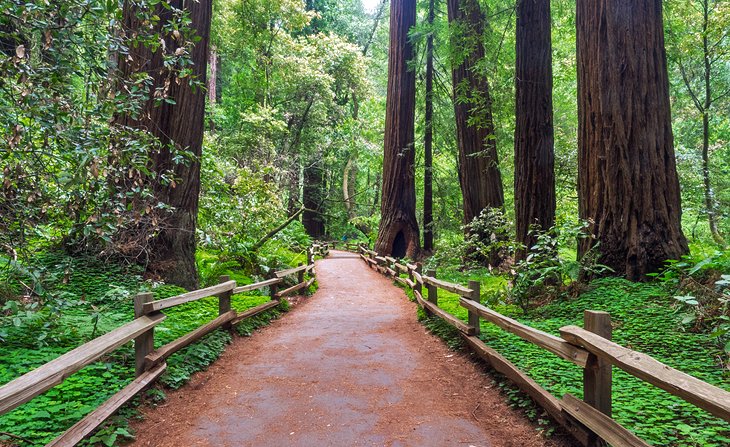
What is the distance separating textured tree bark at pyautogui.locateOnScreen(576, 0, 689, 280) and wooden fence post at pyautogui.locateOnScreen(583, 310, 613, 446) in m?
3.44

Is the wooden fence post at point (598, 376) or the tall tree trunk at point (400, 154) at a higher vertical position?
the tall tree trunk at point (400, 154)

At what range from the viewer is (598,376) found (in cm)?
298

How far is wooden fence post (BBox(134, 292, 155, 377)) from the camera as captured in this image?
4.12 m

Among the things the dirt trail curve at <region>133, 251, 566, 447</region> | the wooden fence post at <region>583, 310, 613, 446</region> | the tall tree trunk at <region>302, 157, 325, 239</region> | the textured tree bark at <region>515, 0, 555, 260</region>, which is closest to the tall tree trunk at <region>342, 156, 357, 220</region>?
the tall tree trunk at <region>302, 157, 325, 239</region>

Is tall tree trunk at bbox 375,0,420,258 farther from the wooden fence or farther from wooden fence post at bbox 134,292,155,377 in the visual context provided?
wooden fence post at bbox 134,292,155,377

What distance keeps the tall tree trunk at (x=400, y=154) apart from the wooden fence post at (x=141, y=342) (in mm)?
13207

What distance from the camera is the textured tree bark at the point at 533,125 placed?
8.55 metres

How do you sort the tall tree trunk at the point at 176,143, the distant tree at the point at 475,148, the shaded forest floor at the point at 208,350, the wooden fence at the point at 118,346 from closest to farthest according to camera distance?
1. the wooden fence at the point at 118,346
2. the shaded forest floor at the point at 208,350
3. the tall tree trunk at the point at 176,143
4. the distant tree at the point at 475,148

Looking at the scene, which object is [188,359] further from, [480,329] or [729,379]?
[729,379]

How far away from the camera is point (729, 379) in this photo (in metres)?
3.42

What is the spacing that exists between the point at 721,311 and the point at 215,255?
10.3m

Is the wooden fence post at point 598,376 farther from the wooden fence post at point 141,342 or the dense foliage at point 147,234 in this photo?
the wooden fence post at point 141,342

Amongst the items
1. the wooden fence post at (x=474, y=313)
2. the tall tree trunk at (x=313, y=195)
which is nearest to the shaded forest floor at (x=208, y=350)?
the wooden fence post at (x=474, y=313)

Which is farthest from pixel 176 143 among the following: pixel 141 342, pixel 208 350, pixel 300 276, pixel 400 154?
pixel 400 154
